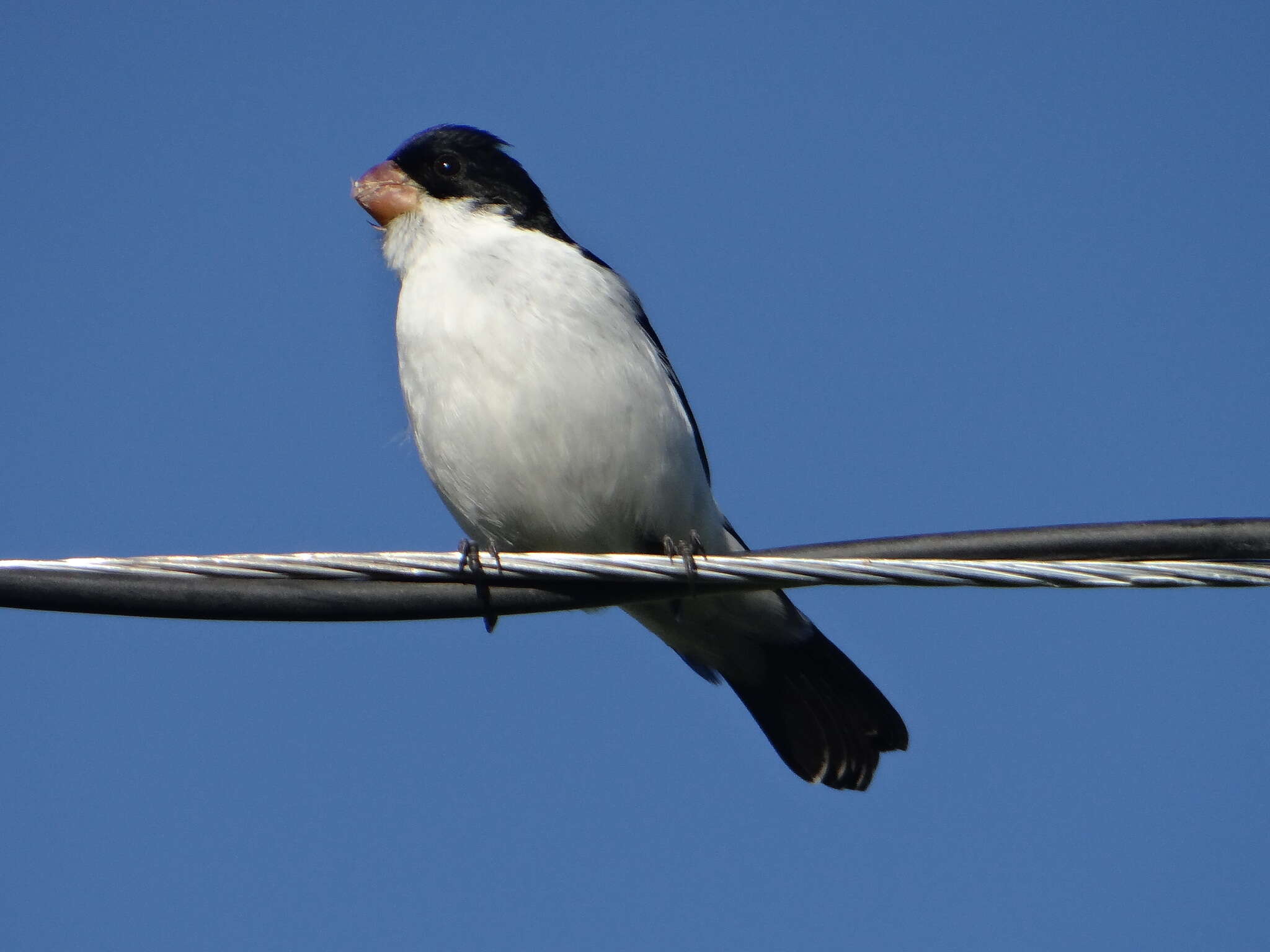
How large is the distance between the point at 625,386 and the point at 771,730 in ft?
5.59

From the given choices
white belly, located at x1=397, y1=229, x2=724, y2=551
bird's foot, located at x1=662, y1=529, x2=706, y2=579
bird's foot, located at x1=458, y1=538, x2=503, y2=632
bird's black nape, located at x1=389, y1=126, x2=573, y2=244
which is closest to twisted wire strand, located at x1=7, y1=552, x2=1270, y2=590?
bird's foot, located at x1=458, y1=538, x2=503, y2=632

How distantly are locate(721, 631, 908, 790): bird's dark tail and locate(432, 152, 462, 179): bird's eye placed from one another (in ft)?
8.45

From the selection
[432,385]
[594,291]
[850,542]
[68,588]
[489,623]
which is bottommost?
[68,588]

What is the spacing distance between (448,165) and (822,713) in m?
2.98

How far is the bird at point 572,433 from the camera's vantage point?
5086mm

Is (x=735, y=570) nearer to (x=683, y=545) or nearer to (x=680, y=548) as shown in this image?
(x=683, y=545)

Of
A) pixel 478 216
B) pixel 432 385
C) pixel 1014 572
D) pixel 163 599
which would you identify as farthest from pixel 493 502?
pixel 1014 572

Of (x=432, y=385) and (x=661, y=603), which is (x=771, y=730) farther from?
(x=432, y=385)

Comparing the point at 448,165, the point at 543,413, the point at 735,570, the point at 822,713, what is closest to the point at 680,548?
the point at 543,413

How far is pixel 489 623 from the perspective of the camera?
14.8ft

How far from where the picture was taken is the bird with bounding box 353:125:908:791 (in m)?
5.09

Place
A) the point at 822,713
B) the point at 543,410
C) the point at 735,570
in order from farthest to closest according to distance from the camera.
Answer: the point at 822,713, the point at 543,410, the point at 735,570

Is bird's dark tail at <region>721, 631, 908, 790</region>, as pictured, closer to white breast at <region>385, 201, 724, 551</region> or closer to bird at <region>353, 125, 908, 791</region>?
bird at <region>353, 125, 908, 791</region>

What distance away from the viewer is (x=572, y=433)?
507cm
